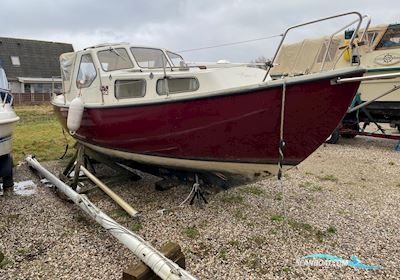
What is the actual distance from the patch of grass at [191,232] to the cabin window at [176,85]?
1652 millimetres

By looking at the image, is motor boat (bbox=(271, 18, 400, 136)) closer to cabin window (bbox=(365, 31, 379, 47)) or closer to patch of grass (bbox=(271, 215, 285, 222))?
cabin window (bbox=(365, 31, 379, 47))

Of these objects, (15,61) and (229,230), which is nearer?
(229,230)

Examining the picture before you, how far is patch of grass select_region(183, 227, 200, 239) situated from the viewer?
3.64 meters

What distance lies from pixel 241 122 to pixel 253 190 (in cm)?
191

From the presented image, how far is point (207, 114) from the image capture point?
364cm

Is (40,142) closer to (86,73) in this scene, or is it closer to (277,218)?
(86,73)

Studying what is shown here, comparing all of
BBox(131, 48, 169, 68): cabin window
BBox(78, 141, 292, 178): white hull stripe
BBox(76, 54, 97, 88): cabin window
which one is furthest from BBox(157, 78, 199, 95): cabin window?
BBox(76, 54, 97, 88): cabin window

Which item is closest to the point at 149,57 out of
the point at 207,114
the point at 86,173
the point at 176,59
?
the point at 176,59

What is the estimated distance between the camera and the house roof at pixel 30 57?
1053 inches

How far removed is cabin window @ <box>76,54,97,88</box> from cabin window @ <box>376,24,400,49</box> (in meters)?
7.15

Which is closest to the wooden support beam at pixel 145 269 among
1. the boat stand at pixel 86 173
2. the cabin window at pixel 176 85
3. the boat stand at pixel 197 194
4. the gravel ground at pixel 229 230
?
the gravel ground at pixel 229 230

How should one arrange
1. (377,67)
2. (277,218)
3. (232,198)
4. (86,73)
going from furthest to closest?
(377,67) → (86,73) → (232,198) → (277,218)

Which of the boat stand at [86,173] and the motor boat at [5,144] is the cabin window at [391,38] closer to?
the boat stand at [86,173]

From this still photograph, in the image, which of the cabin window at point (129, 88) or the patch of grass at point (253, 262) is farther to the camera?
the cabin window at point (129, 88)
